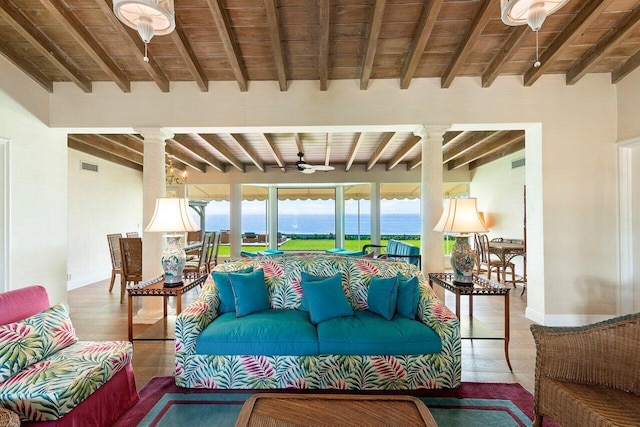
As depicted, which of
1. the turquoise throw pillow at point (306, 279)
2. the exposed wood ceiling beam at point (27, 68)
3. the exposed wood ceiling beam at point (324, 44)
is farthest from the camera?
the exposed wood ceiling beam at point (27, 68)

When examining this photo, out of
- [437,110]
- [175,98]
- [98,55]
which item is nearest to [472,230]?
[437,110]

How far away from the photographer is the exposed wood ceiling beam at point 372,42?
2.55m

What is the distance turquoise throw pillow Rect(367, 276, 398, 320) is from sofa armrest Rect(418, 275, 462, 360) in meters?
0.25

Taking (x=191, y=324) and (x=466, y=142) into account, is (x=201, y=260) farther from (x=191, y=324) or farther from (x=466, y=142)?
(x=466, y=142)

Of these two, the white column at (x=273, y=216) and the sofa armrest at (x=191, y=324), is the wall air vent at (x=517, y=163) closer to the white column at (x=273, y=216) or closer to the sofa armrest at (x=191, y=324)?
the white column at (x=273, y=216)

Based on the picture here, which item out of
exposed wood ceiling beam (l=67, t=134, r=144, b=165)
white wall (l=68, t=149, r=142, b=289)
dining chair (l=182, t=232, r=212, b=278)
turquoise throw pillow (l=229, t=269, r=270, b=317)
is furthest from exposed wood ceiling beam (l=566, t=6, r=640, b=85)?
white wall (l=68, t=149, r=142, b=289)

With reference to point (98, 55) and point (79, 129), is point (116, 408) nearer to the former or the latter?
point (98, 55)

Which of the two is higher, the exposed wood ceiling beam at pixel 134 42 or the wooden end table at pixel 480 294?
the exposed wood ceiling beam at pixel 134 42

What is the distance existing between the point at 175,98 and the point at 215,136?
4.87 ft

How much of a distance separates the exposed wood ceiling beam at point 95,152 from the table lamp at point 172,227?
10.9 ft

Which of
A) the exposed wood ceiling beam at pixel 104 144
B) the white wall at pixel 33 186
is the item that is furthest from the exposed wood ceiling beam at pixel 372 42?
the exposed wood ceiling beam at pixel 104 144

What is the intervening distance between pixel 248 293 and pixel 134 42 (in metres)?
2.65

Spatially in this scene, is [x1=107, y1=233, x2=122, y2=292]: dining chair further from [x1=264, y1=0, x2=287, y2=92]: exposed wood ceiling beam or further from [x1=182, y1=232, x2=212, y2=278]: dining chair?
[x1=264, y1=0, x2=287, y2=92]: exposed wood ceiling beam

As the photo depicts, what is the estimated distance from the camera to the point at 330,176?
310 inches
